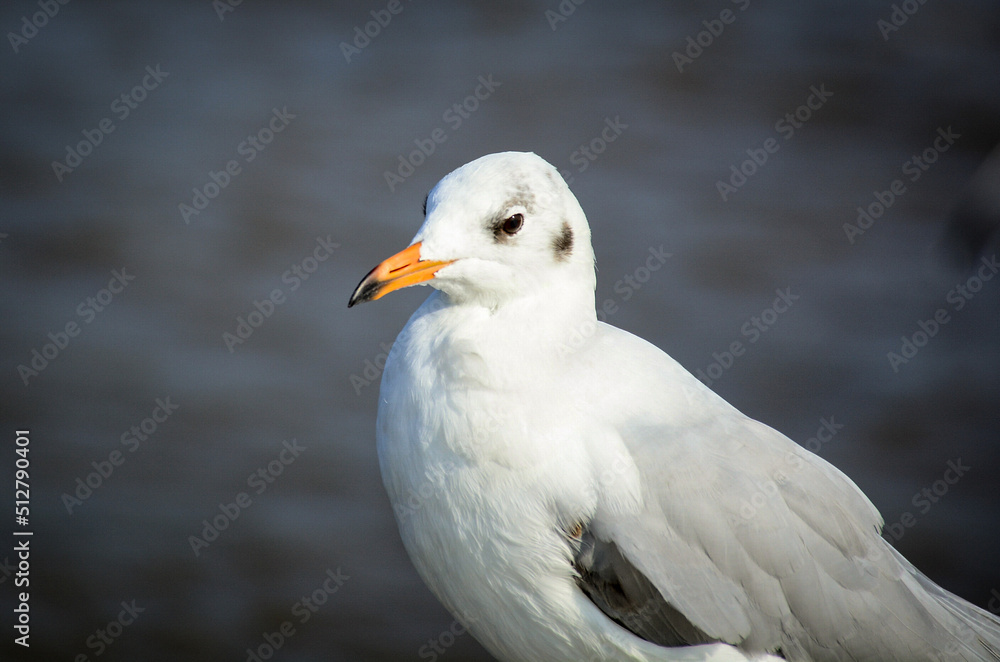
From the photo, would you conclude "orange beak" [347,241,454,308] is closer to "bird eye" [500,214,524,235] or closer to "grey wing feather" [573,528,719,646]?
"bird eye" [500,214,524,235]

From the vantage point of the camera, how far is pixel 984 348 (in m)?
5.22

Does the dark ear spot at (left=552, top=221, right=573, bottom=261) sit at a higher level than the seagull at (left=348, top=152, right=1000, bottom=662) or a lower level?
higher

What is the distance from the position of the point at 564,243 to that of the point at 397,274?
383mm

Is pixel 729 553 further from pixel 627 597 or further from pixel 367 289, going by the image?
pixel 367 289

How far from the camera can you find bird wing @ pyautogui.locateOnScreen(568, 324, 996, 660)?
231 centimetres

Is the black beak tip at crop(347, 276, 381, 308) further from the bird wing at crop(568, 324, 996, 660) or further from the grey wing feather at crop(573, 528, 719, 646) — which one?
the grey wing feather at crop(573, 528, 719, 646)

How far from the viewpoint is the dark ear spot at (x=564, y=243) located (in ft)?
7.77

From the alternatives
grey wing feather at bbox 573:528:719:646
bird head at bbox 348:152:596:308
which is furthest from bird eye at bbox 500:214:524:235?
grey wing feather at bbox 573:528:719:646

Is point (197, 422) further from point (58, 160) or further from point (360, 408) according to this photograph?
point (58, 160)

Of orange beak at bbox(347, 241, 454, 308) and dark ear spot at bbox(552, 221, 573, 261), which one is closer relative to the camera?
orange beak at bbox(347, 241, 454, 308)

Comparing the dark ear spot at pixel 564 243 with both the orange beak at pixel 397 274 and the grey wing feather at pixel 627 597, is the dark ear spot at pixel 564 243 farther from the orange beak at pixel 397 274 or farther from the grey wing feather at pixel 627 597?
the grey wing feather at pixel 627 597

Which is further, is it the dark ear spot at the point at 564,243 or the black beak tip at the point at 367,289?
the dark ear spot at the point at 564,243

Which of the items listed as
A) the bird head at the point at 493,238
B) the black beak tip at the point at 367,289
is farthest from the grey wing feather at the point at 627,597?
the black beak tip at the point at 367,289

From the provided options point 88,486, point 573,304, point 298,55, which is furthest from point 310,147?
point 573,304
